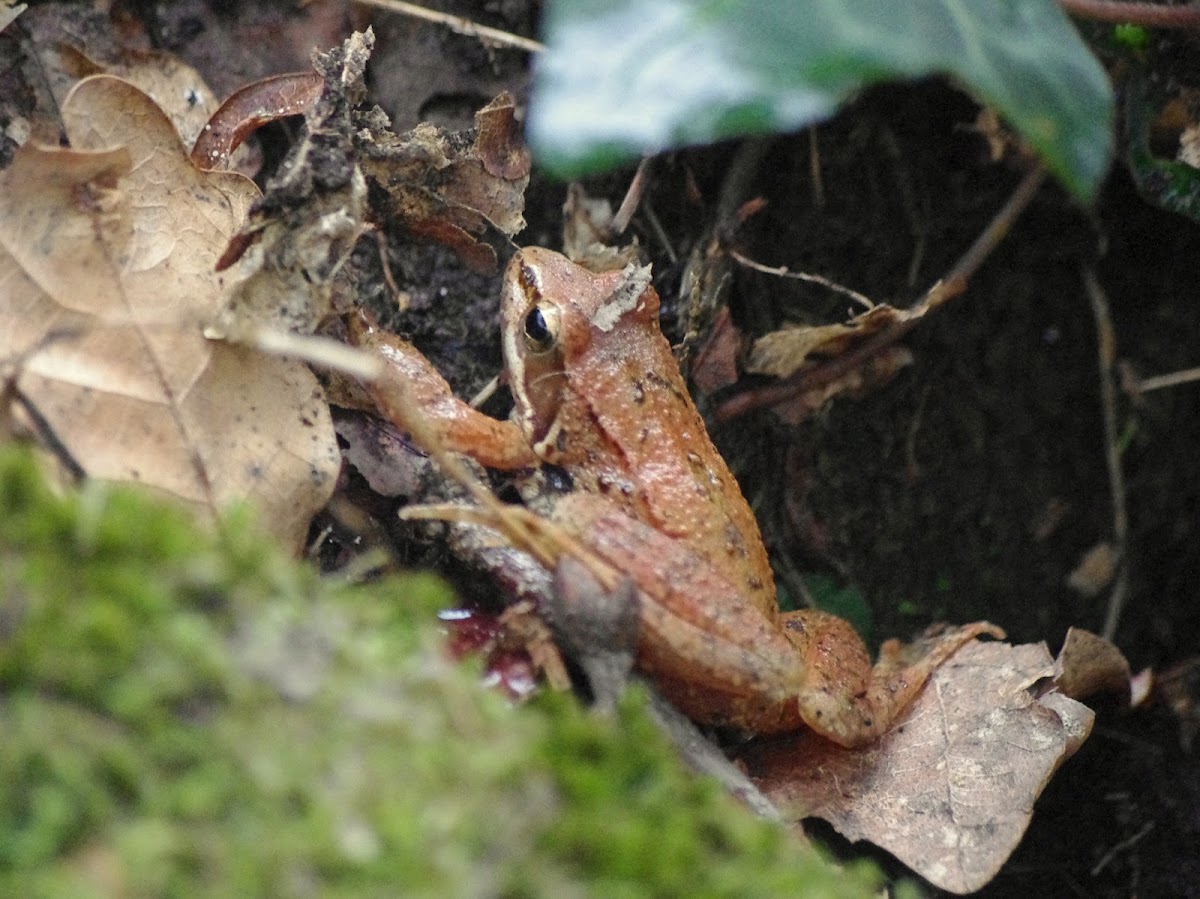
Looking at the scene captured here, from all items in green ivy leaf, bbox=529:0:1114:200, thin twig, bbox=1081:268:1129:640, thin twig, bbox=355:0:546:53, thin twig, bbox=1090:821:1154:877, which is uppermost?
green ivy leaf, bbox=529:0:1114:200

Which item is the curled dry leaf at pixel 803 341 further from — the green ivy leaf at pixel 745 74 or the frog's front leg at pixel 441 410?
the green ivy leaf at pixel 745 74

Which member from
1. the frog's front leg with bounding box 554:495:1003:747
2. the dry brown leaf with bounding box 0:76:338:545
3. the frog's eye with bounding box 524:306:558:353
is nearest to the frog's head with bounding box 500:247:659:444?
the frog's eye with bounding box 524:306:558:353

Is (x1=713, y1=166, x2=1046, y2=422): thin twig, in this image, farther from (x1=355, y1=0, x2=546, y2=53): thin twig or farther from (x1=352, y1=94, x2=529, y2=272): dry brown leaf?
(x1=355, y1=0, x2=546, y2=53): thin twig

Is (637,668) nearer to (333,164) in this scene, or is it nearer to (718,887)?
(718,887)

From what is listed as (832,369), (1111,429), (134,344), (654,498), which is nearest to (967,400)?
(1111,429)

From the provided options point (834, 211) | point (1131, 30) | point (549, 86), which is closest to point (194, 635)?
point (549, 86)

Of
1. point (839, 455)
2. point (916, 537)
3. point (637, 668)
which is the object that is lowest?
point (916, 537)
